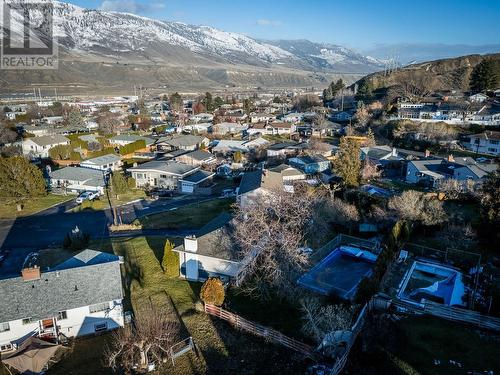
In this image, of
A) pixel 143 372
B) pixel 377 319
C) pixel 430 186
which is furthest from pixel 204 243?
pixel 430 186

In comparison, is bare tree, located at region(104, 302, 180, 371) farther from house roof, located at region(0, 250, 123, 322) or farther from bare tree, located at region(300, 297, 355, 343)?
bare tree, located at region(300, 297, 355, 343)

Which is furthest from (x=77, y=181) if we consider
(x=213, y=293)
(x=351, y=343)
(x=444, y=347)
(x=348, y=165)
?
(x=444, y=347)

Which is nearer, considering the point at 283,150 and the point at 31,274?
the point at 31,274

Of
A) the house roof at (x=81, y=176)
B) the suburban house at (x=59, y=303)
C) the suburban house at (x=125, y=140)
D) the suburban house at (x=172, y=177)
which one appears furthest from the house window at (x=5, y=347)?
the suburban house at (x=125, y=140)

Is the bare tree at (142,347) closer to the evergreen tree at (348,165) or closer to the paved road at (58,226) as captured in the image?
the paved road at (58,226)

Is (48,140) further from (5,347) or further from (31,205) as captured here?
(5,347)

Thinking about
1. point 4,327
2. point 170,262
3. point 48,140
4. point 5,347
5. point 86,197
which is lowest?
point 5,347

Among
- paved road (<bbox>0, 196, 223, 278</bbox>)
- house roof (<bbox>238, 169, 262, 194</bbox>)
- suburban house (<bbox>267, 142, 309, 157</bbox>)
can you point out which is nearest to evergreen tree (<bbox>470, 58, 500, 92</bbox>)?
suburban house (<bbox>267, 142, 309, 157</bbox>)
